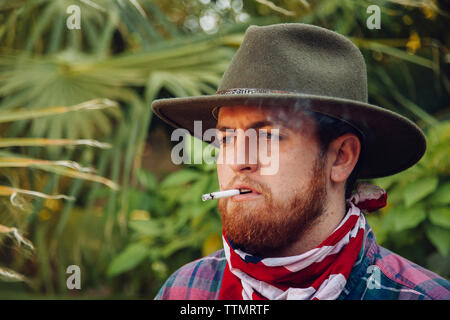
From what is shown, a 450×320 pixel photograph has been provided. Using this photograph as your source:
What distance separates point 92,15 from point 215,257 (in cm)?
183

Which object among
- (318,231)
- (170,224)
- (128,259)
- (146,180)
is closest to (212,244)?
(170,224)

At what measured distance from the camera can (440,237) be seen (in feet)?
5.15

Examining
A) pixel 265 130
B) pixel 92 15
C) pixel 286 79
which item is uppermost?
pixel 286 79

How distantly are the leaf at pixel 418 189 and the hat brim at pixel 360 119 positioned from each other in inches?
15.7

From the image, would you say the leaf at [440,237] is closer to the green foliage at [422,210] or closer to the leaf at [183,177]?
the green foliage at [422,210]

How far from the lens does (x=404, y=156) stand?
1.19 meters

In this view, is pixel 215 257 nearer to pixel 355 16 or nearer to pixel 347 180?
pixel 347 180

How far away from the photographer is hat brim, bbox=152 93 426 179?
38.9 inches

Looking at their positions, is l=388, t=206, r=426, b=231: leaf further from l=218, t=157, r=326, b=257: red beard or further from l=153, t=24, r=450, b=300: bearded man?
l=218, t=157, r=326, b=257: red beard

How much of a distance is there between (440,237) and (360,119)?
0.72m

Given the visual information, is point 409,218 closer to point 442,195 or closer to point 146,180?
point 442,195

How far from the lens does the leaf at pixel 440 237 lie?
154 centimetres

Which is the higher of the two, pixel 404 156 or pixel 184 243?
pixel 404 156

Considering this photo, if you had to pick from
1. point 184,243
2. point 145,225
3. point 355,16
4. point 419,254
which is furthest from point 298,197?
point 355,16
